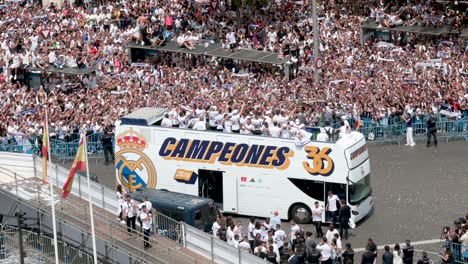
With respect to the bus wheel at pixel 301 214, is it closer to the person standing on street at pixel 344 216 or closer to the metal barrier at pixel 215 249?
the person standing on street at pixel 344 216

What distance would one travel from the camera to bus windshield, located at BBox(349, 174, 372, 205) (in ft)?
131

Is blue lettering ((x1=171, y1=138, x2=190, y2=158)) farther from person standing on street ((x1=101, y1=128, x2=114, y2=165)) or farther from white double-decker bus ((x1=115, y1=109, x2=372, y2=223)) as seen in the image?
person standing on street ((x1=101, y1=128, x2=114, y2=165))

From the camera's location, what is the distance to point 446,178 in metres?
44.9

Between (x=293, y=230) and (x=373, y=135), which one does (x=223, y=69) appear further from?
(x=293, y=230)

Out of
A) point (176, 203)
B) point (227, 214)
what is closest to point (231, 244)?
point (176, 203)

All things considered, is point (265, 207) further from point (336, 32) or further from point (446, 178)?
point (336, 32)

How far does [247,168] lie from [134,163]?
450 cm

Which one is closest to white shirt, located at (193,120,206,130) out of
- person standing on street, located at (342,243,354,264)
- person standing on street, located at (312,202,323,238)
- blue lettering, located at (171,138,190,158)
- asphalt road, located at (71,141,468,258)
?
blue lettering, located at (171,138,190,158)

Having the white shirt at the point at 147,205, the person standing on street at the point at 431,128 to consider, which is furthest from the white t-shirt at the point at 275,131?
the person standing on street at the point at 431,128

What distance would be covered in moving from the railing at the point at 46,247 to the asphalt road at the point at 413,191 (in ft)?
23.0

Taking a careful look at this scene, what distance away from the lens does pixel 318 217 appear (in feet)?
129

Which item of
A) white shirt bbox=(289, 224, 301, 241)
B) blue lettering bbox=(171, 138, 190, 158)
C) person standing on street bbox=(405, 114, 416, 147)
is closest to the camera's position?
white shirt bbox=(289, 224, 301, 241)

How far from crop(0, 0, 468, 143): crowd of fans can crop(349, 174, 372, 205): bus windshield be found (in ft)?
10.5

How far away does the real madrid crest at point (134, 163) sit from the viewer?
1677 inches
